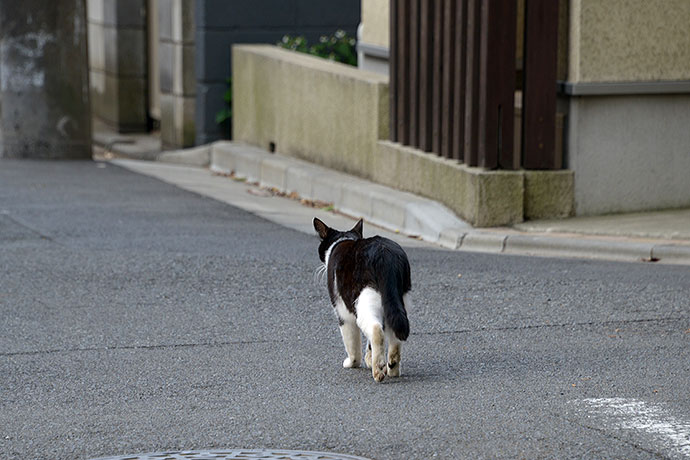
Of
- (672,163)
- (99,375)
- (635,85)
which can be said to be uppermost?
(635,85)

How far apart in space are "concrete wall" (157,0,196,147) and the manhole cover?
41.8ft

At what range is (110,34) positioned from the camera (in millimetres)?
20797

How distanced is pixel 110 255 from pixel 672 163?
4.94 meters

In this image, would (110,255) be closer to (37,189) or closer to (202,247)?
(202,247)

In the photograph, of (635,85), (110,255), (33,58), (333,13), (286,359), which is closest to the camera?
(286,359)

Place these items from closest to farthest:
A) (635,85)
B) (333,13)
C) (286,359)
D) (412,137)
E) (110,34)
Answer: (286,359) → (635,85) → (412,137) → (333,13) → (110,34)

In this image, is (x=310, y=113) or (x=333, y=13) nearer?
(x=310, y=113)

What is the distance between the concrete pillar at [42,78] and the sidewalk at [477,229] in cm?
336

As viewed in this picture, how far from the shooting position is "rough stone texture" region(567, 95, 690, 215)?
10.2 meters

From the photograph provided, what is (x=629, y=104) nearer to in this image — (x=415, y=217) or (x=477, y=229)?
(x=477, y=229)

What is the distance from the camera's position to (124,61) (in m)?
20.7

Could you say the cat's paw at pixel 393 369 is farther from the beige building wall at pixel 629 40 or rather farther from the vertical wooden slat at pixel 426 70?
the vertical wooden slat at pixel 426 70

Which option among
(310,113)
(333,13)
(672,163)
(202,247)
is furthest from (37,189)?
(672,163)

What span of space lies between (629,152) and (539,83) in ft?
3.52
